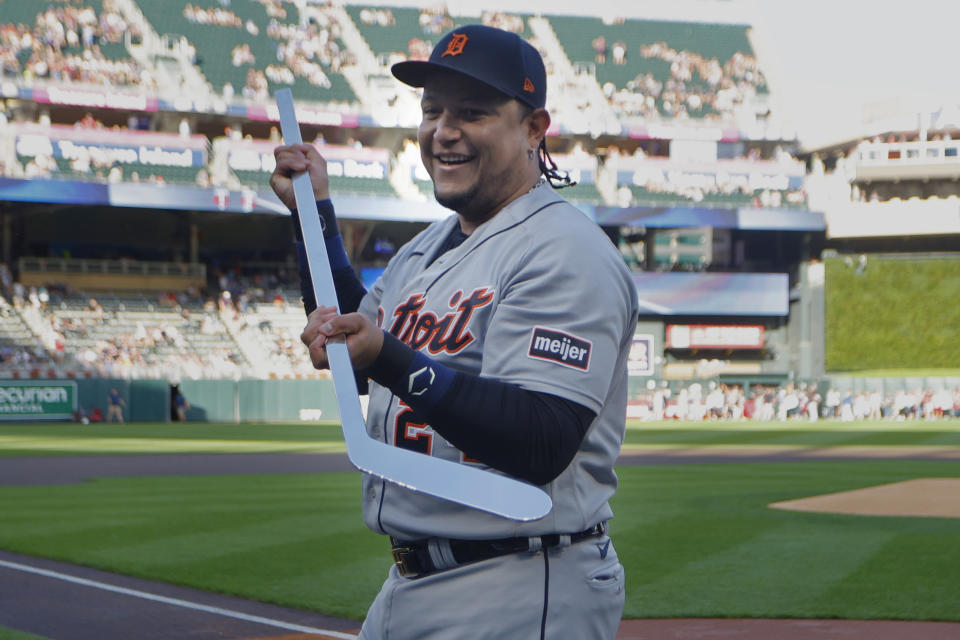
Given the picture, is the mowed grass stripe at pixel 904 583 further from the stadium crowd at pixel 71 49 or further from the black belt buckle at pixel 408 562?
the stadium crowd at pixel 71 49

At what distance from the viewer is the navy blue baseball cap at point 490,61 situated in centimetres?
234

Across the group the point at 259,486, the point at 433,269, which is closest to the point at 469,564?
the point at 433,269

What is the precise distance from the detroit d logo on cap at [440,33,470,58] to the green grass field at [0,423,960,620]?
5225mm

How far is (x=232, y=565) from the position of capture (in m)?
8.55

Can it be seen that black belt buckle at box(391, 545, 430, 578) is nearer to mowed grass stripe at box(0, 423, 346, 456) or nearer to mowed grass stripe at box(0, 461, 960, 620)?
mowed grass stripe at box(0, 461, 960, 620)

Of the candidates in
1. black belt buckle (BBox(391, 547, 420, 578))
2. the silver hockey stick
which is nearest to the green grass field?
black belt buckle (BBox(391, 547, 420, 578))

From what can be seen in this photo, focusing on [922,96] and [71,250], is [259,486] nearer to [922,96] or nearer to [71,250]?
[71,250]

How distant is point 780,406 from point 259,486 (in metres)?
26.2

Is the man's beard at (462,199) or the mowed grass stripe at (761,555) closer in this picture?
the man's beard at (462,199)

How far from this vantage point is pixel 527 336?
2174 mm

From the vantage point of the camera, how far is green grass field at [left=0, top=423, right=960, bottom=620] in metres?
7.49

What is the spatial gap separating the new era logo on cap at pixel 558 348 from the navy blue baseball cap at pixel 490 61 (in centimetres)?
53

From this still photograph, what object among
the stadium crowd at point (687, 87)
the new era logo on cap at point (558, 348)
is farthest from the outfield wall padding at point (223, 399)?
the new era logo on cap at point (558, 348)

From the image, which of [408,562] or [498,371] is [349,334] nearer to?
[498,371]
